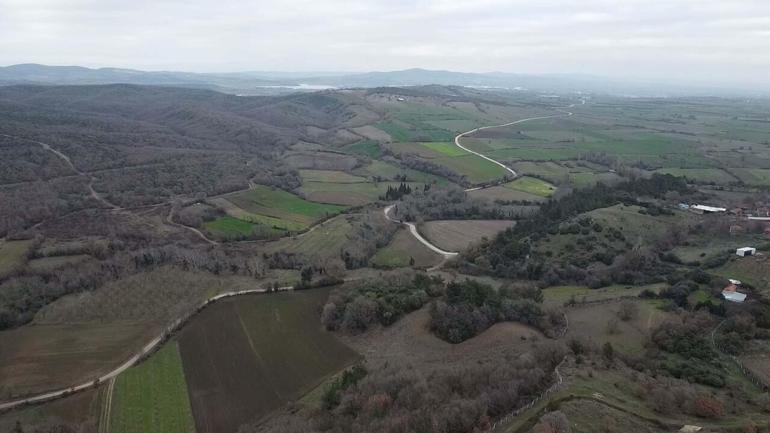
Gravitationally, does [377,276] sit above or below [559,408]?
below

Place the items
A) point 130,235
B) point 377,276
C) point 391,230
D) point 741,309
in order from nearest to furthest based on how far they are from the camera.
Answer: point 741,309 < point 377,276 < point 130,235 < point 391,230

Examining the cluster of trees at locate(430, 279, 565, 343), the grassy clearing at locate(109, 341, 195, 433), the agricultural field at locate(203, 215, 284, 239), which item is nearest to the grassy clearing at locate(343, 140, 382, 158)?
the agricultural field at locate(203, 215, 284, 239)

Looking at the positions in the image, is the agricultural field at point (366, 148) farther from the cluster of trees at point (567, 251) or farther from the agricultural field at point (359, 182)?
the cluster of trees at point (567, 251)

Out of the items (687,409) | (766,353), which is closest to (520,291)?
(766,353)

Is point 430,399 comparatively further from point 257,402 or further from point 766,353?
point 766,353

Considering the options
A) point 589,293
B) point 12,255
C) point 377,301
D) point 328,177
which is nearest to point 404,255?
point 377,301

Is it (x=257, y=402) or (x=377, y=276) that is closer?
(x=257, y=402)
